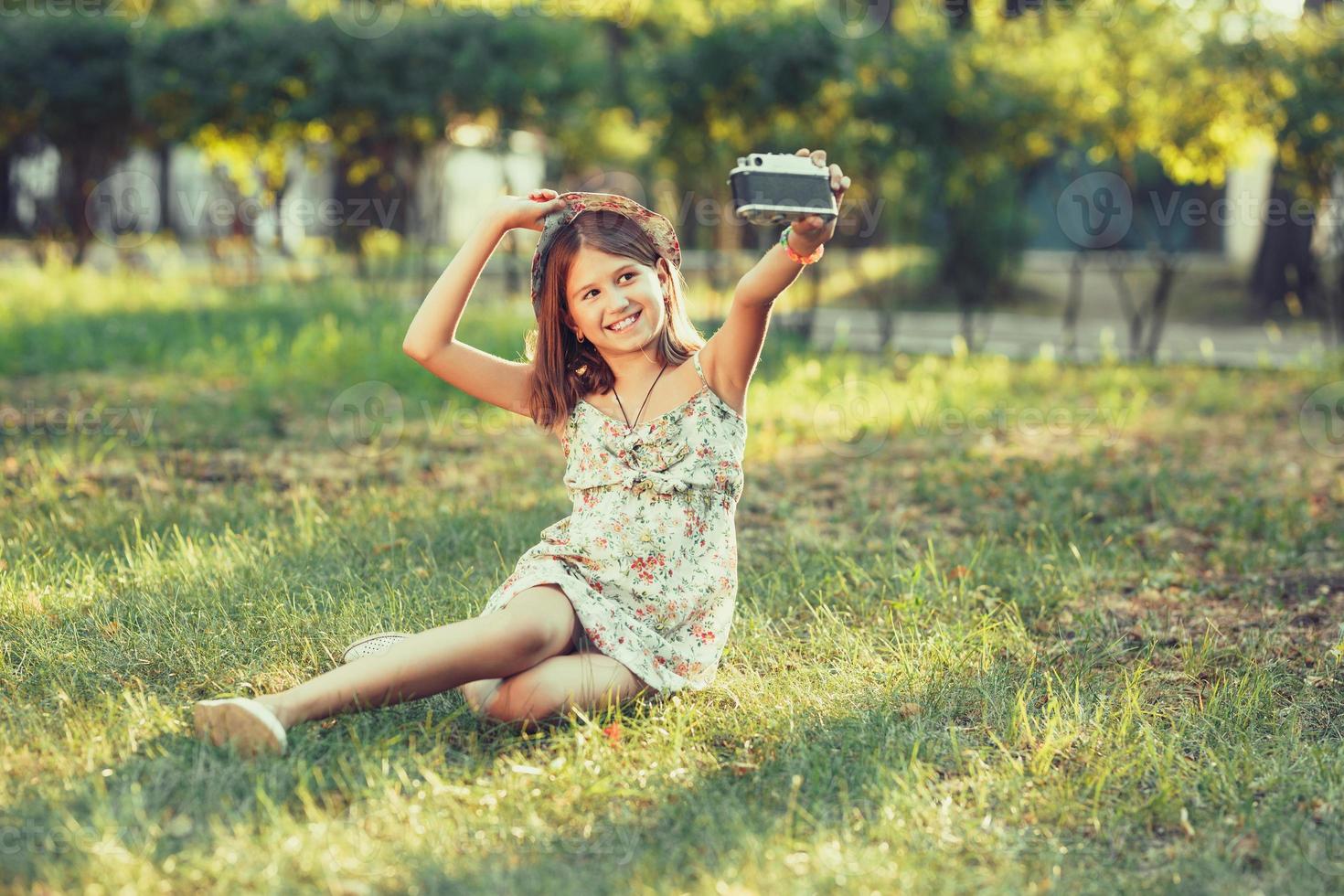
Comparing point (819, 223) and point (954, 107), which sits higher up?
point (954, 107)

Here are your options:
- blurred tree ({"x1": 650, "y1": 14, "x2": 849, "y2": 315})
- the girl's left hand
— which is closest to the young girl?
the girl's left hand

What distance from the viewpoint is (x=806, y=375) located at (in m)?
Answer: 7.39

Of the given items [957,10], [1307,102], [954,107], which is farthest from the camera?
[957,10]

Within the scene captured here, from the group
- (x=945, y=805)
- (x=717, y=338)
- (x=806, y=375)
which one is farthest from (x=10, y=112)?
(x=945, y=805)

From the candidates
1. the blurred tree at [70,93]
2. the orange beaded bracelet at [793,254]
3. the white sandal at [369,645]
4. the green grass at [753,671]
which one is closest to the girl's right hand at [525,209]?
the orange beaded bracelet at [793,254]

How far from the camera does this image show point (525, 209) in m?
2.95

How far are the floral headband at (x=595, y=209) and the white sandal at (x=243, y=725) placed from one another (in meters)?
1.05

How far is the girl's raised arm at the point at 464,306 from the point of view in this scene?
2934mm

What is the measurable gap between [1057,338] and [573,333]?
839 centimetres

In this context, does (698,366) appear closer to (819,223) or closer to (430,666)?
(819,223)

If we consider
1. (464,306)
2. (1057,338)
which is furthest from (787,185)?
(1057,338)

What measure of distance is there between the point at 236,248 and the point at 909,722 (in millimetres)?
12405

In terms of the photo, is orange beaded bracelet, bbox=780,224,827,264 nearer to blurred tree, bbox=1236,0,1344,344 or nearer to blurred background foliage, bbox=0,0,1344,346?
blurred background foliage, bbox=0,0,1344,346

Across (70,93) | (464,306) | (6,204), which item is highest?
(70,93)
